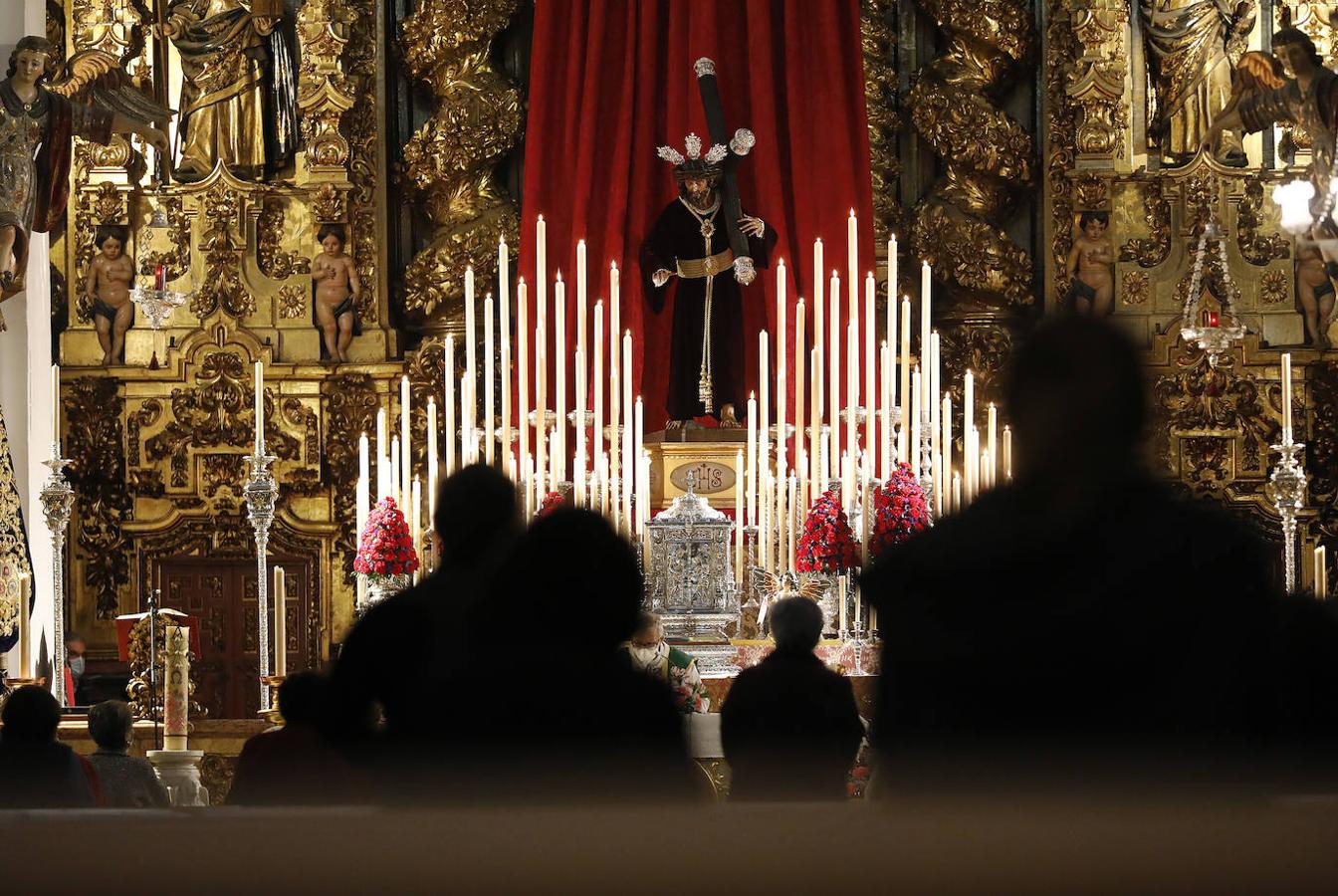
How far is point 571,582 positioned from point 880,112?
10176 mm

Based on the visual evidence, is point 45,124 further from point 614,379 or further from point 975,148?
point 975,148

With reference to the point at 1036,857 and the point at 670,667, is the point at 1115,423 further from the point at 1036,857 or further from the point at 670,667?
the point at 670,667

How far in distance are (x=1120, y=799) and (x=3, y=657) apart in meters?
10.6

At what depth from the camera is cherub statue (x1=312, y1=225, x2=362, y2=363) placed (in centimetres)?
1227

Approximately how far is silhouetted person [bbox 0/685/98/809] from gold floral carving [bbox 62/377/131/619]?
7457mm

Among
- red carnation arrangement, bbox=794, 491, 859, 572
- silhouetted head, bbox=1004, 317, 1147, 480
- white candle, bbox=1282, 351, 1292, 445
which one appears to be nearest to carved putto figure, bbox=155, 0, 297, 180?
red carnation arrangement, bbox=794, 491, 859, 572

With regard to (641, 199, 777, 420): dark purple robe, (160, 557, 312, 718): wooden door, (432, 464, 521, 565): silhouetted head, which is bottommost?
(160, 557, 312, 718): wooden door

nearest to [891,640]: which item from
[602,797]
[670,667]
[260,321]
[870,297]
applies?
[602,797]

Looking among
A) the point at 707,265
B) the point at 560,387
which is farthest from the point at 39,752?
the point at 707,265

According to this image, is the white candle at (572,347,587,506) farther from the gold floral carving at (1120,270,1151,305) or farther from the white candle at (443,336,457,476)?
the gold floral carving at (1120,270,1151,305)

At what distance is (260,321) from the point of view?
40.5 feet

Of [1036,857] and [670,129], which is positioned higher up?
[670,129]

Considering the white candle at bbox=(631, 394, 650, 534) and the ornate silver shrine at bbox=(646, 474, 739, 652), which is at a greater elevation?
the white candle at bbox=(631, 394, 650, 534)

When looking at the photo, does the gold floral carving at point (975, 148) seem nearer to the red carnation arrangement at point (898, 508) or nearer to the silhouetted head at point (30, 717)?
the red carnation arrangement at point (898, 508)
